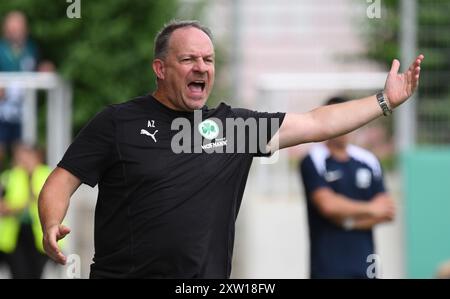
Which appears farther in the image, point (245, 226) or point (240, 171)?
point (245, 226)

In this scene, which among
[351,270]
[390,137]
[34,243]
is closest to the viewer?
[351,270]

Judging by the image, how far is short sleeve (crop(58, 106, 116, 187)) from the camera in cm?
605

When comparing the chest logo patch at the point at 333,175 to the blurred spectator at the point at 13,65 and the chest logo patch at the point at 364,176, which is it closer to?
the chest logo patch at the point at 364,176

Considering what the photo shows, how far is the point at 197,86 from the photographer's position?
20.3ft

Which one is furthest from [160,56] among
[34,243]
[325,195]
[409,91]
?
[34,243]

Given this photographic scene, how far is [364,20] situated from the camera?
13422 mm

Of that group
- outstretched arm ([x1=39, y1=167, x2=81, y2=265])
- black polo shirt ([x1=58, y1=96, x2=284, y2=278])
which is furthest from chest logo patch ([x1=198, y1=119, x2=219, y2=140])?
outstretched arm ([x1=39, y1=167, x2=81, y2=265])

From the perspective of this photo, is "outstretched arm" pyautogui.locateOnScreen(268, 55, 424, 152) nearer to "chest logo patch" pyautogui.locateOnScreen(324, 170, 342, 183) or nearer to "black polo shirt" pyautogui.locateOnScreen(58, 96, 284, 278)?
"black polo shirt" pyautogui.locateOnScreen(58, 96, 284, 278)

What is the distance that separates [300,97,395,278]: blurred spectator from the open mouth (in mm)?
2865

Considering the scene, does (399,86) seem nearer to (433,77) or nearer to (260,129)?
(260,129)

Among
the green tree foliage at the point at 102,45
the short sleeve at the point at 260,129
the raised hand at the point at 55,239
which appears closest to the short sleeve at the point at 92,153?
the raised hand at the point at 55,239

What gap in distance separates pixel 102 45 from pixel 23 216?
269 centimetres
